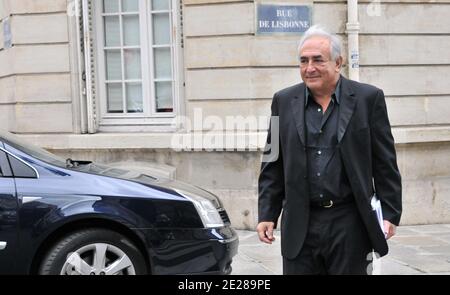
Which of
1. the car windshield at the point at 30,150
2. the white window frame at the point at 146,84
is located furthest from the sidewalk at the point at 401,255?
the car windshield at the point at 30,150

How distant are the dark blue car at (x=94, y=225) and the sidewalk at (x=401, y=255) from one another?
154cm

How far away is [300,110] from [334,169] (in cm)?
37

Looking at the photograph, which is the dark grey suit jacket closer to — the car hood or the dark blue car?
the dark blue car

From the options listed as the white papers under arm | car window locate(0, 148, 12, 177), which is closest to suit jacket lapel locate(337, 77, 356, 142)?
the white papers under arm

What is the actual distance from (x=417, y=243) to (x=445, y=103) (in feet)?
7.83

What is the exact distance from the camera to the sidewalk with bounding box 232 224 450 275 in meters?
5.51

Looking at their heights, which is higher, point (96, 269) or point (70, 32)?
point (70, 32)

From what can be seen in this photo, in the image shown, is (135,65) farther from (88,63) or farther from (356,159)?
(356,159)

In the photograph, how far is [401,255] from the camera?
239 inches

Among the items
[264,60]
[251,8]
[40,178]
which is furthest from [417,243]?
[40,178]

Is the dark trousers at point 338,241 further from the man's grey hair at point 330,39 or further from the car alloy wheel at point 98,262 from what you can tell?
the car alloy wheel at point 98,262

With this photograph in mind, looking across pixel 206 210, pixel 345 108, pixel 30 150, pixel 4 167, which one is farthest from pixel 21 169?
pixel 345 108

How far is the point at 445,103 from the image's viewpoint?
25.8 ft

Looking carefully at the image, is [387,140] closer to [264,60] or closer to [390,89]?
[264,60]
